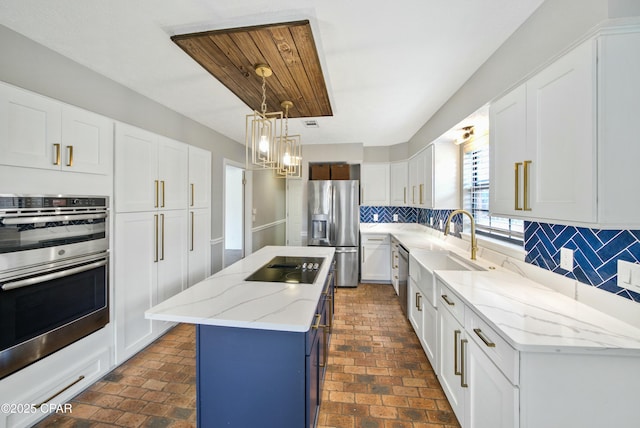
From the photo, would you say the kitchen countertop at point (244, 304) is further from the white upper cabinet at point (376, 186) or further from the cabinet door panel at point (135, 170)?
the white upper cabinet at point (376, 186)

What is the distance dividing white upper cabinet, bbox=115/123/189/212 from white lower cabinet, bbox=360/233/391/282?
2821mm

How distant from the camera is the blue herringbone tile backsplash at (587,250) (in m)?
1.11

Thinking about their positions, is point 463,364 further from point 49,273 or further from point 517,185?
point 49,273

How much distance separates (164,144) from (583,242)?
3.37m

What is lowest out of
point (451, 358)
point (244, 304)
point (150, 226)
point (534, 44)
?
point (451, 358)

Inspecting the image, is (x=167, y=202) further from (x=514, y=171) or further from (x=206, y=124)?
(x=514, y=171)

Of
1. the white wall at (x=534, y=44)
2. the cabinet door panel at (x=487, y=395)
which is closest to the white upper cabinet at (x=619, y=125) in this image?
the white wall at (x=534, y=44)

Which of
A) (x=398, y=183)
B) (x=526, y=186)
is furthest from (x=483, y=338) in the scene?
(x=398, y=183)

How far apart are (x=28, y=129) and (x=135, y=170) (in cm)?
75

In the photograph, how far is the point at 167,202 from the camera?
261cm

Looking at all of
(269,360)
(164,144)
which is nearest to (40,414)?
Answer: (269,360)

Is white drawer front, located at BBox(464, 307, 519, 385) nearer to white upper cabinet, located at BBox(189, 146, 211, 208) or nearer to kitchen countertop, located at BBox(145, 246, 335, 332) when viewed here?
kitchen countertop, located at BBox(145, 246, 335, 332)

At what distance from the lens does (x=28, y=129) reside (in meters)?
1.51

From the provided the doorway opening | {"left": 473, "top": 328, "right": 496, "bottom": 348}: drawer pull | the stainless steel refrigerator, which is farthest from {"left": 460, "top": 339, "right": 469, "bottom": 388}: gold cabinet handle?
the doorway opening
